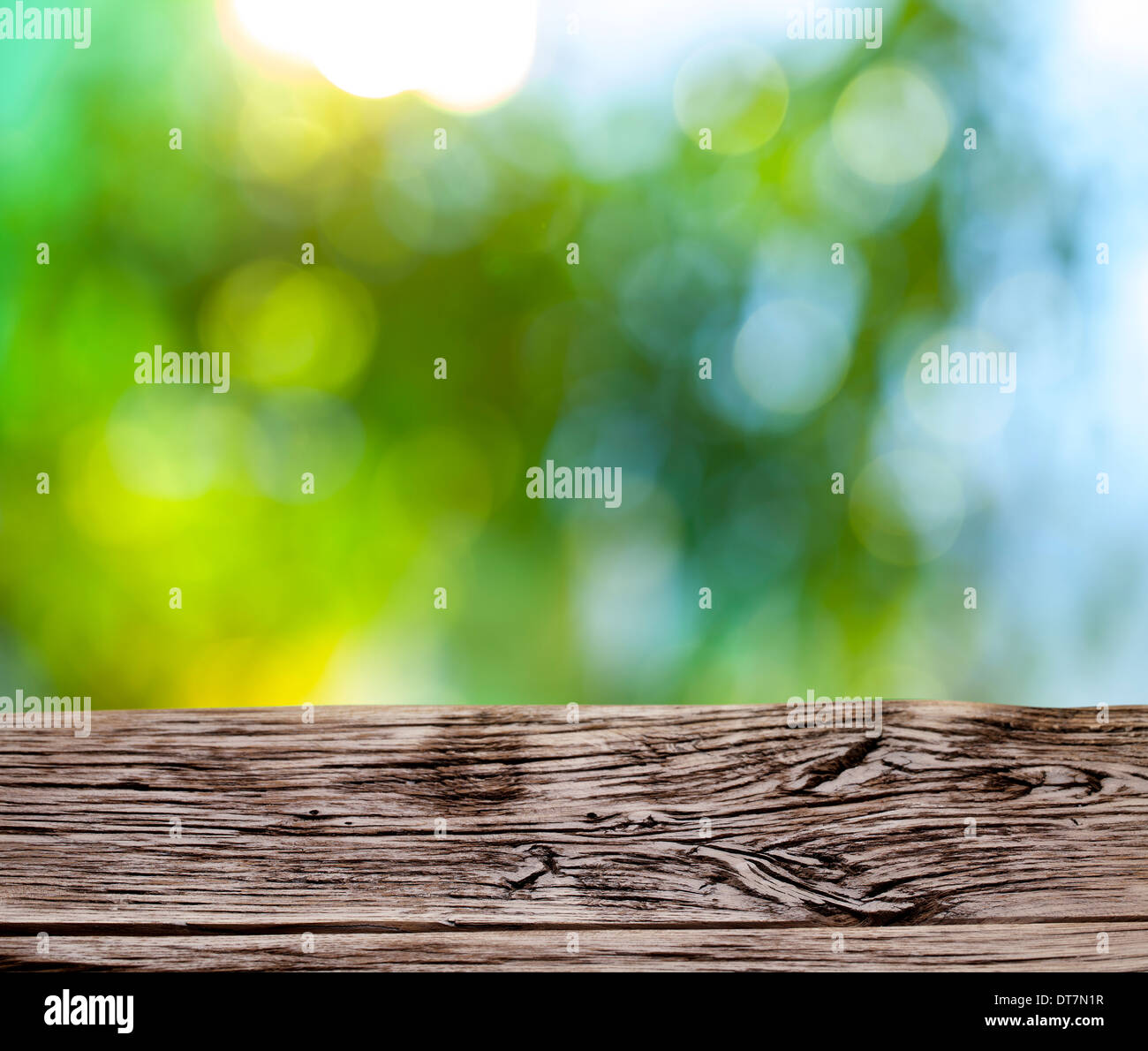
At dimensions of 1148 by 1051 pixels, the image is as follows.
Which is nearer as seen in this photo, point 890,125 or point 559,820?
point 559,820

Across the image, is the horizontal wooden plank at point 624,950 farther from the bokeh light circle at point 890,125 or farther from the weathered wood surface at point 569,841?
the bokeh light circle at point 890,125

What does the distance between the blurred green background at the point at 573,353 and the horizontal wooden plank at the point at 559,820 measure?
3.3 inches

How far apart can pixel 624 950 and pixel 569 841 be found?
0.12m

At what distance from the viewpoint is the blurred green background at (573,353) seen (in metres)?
0.98

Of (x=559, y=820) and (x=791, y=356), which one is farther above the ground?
(x=791, y=356)

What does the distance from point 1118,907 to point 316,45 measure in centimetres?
139

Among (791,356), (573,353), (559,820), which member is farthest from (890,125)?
(559,820)

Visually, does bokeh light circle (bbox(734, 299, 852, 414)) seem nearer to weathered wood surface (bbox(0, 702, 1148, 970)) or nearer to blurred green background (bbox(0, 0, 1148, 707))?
blurred green background (bbox(0, 0, 1148, 707))

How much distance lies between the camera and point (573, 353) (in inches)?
40.6

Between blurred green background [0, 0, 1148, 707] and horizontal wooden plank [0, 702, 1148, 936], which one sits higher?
blurred green background [0, 0, 1148, 707]

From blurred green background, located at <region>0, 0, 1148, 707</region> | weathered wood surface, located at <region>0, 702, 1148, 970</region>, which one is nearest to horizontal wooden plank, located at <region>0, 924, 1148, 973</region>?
weathered wood surface, located at <region>0, 702, 1148, 970</region>

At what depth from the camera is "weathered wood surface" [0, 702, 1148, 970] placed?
2.80ft

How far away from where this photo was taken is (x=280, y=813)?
34.7 inches

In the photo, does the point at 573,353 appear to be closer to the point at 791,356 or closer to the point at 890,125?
the point at 791,356
